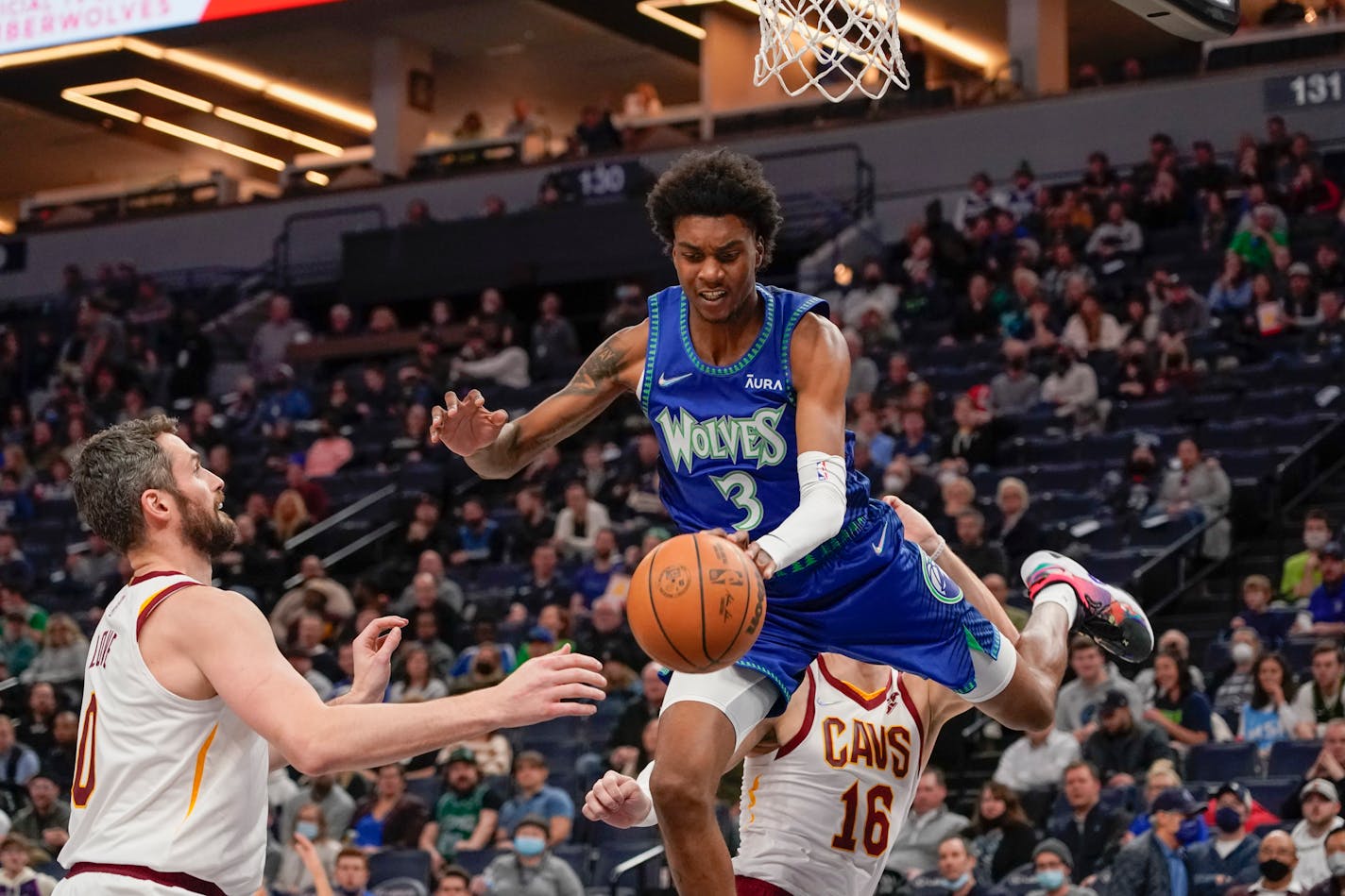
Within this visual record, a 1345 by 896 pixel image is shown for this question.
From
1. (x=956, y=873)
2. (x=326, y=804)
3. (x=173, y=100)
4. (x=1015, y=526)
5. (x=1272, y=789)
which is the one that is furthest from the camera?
(x=173, y=100)

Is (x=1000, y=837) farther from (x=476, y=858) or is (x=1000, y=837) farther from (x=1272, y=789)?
(x=476, y=858)

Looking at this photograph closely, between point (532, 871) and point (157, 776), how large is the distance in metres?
6.81

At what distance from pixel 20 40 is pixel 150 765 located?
17886mm

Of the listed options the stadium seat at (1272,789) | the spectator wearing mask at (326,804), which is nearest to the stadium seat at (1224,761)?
the stadium seat at (1272,789)

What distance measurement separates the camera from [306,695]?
419cm

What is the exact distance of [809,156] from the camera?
21.7m

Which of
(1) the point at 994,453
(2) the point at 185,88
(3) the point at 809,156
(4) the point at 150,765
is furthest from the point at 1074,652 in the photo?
(2) the point at 185,88

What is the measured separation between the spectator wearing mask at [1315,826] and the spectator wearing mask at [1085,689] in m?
1.60

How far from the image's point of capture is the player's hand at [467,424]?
5.92m

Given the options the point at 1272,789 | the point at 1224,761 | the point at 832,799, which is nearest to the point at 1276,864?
the point at 1272,789

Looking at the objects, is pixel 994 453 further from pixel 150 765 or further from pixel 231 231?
pixel 231 231

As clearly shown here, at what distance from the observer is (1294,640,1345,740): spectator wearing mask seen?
10711 millimetres

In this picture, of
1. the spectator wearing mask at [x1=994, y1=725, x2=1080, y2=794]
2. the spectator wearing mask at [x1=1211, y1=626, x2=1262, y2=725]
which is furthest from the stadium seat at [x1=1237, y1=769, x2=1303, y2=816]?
the spectator wearing mask at [x1=1211, y1=626, x2=1262, y2=725]

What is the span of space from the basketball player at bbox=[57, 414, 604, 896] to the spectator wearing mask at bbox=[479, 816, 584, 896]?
6.40 meters
